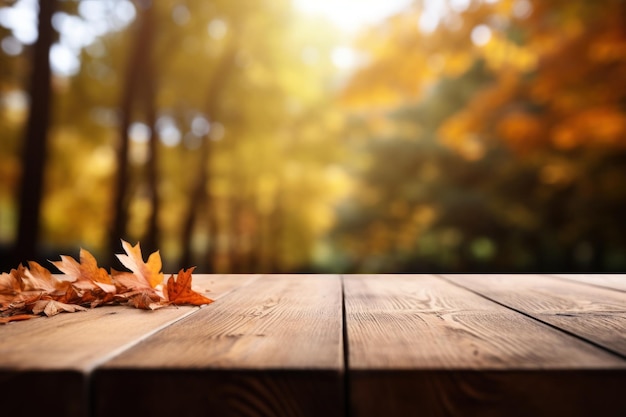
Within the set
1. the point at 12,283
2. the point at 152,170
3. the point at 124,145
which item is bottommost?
the point at 12,283

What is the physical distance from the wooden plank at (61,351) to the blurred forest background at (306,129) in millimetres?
4910

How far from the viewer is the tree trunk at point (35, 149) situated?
557 centimetres

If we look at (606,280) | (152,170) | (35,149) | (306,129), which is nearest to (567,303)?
(606,280)

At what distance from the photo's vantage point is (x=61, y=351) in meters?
0.87

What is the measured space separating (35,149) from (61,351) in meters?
5.46

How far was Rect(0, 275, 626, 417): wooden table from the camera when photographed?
0.75 m

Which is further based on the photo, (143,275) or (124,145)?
(124,145)

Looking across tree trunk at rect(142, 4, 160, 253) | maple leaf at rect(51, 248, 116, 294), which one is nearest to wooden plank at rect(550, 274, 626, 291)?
maple leaf at rect(51, 248, 116, 294)

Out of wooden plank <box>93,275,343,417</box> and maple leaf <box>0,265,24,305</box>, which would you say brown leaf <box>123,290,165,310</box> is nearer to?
maple leaf <box>0,265,24,305</box>

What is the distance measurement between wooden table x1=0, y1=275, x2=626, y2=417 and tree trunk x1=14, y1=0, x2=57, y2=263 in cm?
499

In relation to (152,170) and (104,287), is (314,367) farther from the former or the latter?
(152,170)
